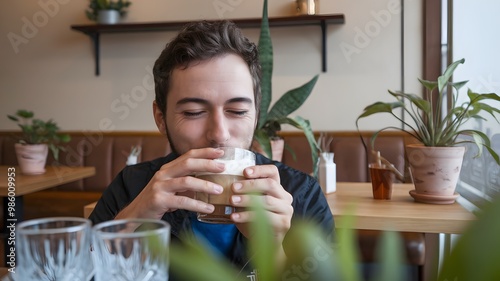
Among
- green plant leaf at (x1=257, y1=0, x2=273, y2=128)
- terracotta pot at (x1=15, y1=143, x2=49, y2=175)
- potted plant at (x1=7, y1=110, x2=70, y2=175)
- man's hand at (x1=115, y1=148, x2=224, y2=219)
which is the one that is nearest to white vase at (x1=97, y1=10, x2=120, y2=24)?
potted plant at (x1=7, y1=110, x2=70, y2=175)

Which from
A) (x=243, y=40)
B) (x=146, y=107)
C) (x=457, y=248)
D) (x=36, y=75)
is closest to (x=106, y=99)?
(x=146, y=107)

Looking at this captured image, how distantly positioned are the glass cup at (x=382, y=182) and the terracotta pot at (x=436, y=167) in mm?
96

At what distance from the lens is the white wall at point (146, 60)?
10.9 ft

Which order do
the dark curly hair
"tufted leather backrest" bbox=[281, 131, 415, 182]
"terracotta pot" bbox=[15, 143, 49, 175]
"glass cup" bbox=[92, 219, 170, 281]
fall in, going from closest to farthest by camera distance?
"glass cup" bbox=[92, 219, 170, 281]
the dark curly hair
"terracotta pot" bbox=[15, 143, 49, 175]
"tufted leather backrest" bbox=[281, 131, 415, 182]

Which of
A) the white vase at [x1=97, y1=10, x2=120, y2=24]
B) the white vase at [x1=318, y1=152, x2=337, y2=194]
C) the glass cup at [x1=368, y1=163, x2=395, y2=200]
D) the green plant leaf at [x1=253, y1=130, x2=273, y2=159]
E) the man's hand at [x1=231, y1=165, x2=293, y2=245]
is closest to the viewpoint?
the man's hand at [x1=231, y1=165, x2=293, y2=245]

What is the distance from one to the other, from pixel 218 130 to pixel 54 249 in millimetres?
615

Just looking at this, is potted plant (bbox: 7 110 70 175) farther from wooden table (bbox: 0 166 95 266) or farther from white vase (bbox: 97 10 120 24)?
white vase (bbox: 97 10 120 24)

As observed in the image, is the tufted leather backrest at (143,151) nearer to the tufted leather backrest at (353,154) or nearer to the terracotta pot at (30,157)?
the tufted leather backrest at (353,154)

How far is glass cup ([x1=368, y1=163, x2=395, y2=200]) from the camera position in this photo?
5.47 ft

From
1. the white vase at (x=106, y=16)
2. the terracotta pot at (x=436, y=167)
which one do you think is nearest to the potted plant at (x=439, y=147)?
the terracotta pot at (x=436, y=167)

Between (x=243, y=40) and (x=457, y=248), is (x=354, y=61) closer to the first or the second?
(x=243, y=40)

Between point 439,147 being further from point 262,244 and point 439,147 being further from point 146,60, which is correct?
point 146,60

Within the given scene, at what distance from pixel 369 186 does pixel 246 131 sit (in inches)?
43.5

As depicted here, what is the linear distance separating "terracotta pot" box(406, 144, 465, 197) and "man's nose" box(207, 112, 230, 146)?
2.73 feet
